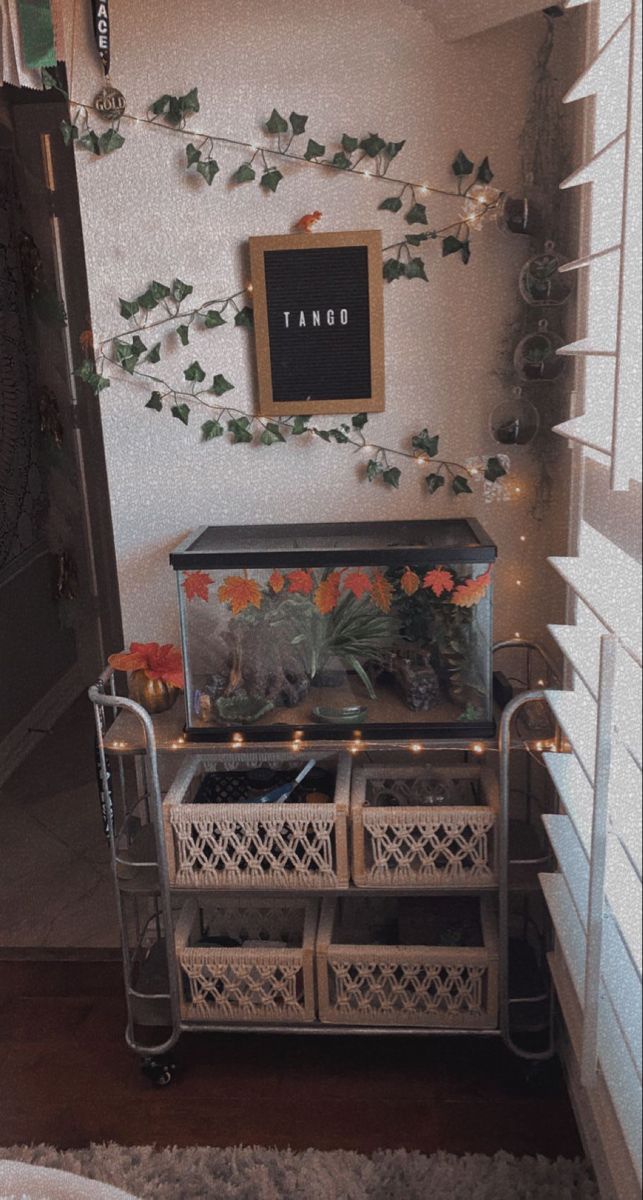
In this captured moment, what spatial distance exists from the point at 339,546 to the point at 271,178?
31.5 inches

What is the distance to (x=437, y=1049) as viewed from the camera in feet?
7.36

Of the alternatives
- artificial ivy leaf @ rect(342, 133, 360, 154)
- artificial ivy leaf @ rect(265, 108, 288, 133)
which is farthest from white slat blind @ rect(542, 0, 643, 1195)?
artificial ivy leaf @ rect(265, 108, 288, 133)

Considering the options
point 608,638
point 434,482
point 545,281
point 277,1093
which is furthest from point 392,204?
point 277,1093

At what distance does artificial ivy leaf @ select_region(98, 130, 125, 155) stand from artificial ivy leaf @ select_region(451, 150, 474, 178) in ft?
2.30

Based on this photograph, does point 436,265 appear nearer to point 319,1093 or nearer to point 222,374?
point 222,374

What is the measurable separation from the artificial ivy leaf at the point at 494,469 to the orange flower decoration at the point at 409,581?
0.40 m

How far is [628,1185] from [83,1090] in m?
1.25

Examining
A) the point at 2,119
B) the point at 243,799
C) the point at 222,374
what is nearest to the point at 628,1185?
the point at 243,799

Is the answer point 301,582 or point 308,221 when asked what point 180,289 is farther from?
point 301,582

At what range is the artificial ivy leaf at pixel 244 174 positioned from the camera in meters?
2.13

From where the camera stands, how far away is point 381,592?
6.49 ft

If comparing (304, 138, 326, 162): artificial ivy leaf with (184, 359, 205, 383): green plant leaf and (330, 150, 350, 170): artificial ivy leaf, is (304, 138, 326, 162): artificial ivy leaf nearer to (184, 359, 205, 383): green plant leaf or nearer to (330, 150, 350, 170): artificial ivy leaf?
(330, 150, 350, 170): artificial ivy leaf

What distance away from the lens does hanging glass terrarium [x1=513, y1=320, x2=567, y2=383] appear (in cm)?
209

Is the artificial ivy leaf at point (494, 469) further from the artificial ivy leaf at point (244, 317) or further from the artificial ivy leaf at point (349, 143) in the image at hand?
the artificial ivy leaf at point (349, 143)
